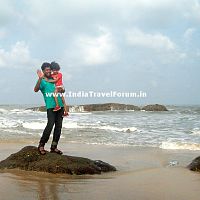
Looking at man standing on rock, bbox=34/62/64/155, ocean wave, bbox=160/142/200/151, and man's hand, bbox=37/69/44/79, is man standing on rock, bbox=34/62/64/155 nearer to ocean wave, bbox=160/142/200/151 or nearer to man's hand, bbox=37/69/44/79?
man's hand, bbox=37/69/44/79

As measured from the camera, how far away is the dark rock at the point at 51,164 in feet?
19.9

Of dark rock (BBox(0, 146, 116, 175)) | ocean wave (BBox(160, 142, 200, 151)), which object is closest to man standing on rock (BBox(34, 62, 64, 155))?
dark rock (BBox(0, 146, 116, 175))

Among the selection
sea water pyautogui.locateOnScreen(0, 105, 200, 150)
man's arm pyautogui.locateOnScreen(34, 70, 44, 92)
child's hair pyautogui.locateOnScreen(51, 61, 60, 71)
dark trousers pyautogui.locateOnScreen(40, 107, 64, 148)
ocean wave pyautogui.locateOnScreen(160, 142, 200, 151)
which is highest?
child's hair pyautogui.locateOnScreen(51, 61, 60, 71)

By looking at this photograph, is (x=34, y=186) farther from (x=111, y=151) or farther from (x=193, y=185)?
(x=111, y=151)

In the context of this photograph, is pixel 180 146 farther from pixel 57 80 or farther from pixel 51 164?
pixel 51 164

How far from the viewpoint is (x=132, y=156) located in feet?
29.8

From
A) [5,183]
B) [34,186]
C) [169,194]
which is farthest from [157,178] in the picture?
[5,183]

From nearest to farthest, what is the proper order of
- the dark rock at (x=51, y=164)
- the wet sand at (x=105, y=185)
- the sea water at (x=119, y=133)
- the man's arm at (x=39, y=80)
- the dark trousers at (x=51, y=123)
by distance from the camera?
1. the wet sand at (x=105, y=185)
2. the dark rock at (x=51, y=164)
3. the man's arm at (x=39, y=80)
4. the dark trousers at (x=51, y=123)
5. the sea water at (x=119, y=133)

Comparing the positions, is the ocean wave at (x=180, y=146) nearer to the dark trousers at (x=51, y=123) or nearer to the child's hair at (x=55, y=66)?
the dark trousers at (x=51, y=123)

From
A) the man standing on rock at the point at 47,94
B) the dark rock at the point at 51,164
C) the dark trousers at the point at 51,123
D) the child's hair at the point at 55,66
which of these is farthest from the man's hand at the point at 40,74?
the dark rock at the point at 51,164

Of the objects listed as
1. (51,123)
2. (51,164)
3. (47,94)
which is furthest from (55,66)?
(51,164)

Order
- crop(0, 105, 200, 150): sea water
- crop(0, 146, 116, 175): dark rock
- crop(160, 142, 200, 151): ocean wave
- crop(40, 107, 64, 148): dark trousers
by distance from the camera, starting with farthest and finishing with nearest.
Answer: crop(0, 105, 200, 150): sea water
crop(160, 142, 200, 151): ocean wave
crop(40, 107, 64, 148): dark trousers
crop(0, 146, 116, 175): dark rock

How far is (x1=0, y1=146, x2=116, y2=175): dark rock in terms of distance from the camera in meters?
6.07

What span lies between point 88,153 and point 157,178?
4107 mm
